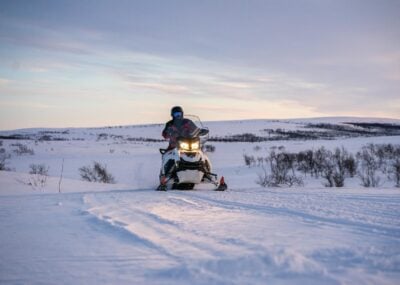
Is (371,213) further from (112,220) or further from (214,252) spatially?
(112,220)

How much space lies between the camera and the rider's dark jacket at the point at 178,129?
9.78 metres

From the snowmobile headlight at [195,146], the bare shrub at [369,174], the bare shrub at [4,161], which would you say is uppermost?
the snowmobile headlight at [195,146]

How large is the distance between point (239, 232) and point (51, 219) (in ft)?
9.17

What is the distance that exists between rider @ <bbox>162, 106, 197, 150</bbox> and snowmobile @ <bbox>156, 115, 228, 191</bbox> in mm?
231

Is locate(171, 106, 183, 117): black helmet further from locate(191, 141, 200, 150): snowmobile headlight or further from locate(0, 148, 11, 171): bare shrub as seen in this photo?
locate(0, 148, 11, 171): bare shrub

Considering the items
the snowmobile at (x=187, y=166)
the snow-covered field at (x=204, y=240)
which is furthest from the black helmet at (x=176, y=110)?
the snow-covered field at (x=204, y=240)

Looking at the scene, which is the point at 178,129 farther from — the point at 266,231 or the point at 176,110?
the point at 266,231

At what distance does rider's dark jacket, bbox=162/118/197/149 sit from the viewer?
9.78m

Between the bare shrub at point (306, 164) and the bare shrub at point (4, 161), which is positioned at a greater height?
the bare shrub at point (306, 164)

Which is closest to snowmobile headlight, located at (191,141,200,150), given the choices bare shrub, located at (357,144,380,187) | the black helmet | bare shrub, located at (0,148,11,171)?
the black helmet

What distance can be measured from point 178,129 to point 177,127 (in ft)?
0.21

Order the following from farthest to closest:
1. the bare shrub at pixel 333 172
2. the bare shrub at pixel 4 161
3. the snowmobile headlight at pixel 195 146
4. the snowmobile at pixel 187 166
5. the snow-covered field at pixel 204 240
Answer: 1. the bare shrub at pixel 4 161
2. the bare shrub at pixel 333 172
3. the snowmobile headlight at pixel 195 146
4. the snowmobile at pixel 187 166
5. the snow-covered field at pixel 204 240

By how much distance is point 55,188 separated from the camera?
411 inches

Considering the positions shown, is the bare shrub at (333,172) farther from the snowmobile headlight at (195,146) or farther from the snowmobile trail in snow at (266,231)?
the snowmobile trail in snow at (266,231)
